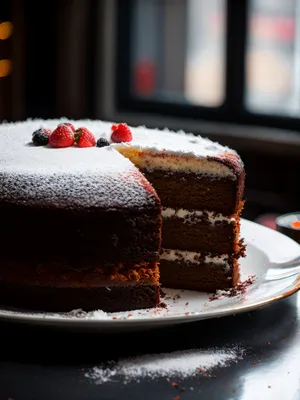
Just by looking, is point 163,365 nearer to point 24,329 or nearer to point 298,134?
point 24,329

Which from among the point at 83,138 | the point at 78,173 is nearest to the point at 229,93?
the point at 83,138

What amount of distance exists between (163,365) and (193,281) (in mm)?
863

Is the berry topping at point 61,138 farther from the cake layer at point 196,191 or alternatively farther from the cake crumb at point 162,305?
the cake crumb at point 162,305

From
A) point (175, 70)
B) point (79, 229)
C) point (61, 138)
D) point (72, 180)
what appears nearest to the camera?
point (79, 229)

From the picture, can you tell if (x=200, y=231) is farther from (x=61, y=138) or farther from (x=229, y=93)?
(x=229, y=93)

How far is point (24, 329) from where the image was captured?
85.1 inches

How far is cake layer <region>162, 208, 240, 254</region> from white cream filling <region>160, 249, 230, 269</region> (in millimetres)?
15

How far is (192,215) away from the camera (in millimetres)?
2779

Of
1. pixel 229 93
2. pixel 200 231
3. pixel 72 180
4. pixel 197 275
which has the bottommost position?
pixel 197 275

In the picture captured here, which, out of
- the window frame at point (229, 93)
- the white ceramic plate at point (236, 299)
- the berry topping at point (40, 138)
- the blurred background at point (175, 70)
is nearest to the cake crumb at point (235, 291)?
the white ceramic plate at point (236, 299)

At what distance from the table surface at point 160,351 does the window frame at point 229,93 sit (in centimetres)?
295

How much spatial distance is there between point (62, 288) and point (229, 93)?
3238 millimetres

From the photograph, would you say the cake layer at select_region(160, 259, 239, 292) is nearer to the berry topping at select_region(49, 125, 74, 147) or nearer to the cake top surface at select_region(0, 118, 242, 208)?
the cake top surface at select_region(0, 118, 242, 208)

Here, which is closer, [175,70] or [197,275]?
[197,275]
